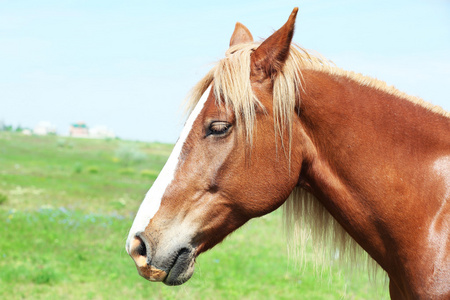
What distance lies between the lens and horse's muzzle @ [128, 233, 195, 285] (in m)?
2.11

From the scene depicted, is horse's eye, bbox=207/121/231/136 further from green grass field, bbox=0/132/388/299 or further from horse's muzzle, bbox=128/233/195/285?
green grass field, bbox=0/132/388/299

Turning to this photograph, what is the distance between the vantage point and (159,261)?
83.0 inches

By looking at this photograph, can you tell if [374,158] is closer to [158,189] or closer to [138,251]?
[158,189]

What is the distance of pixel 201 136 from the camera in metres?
2.19

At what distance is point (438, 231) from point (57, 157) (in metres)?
38.6

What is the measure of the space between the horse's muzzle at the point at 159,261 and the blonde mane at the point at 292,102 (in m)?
0.70

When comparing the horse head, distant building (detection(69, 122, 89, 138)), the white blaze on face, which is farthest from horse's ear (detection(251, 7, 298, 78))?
distant building (detection(69, 122, 89, 138))

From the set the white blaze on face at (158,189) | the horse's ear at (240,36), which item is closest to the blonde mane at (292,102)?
the white blaze on face at (158,189)

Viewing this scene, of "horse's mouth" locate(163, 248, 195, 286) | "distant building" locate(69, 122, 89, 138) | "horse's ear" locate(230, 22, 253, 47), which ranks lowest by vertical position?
"distant building" locate(69, 122, 89, 138)

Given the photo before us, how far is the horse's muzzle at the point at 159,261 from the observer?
6.91ft

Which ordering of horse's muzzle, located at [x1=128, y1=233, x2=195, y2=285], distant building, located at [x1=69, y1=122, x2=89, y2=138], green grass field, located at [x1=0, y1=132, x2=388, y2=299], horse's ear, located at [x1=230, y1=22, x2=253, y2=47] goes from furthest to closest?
distant building, located at [x1=69, y1=122, x2=89, y2=138] → green grass field, located at [x1=0, y1=132, x2=388, y2=299] → horse's ear, located at [x1=230, y1=22, x2=253, y2=47] → horse's muzzle, located at [x1=128, y1=233, x2=195, y2=285]

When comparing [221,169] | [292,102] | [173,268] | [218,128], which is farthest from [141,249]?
[292,102]

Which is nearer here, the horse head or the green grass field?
the horse head

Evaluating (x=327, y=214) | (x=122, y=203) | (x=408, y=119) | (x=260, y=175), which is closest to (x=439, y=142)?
(x=408, y=119)
